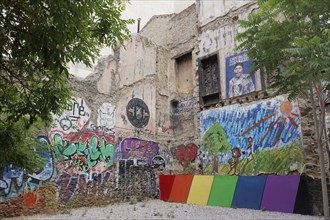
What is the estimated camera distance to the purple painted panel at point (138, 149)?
392 inches

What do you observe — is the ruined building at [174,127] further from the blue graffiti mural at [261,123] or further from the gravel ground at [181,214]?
the gravel ground at [181,214]

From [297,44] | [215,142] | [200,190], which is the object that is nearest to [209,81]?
[215,142]

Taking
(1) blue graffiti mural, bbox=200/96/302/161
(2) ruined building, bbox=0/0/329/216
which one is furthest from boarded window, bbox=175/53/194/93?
(1) blue graffiti mural, bbox=200/96/302/161

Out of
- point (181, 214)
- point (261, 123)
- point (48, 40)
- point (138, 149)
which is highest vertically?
point (261, 123)

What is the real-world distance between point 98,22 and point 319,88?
A: 454 cm

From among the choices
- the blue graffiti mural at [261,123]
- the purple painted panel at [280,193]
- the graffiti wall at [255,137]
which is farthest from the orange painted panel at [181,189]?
the purple painted panel at [280,193]

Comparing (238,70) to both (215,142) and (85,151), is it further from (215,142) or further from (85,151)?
(85,151)

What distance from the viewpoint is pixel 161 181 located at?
35.0 ft

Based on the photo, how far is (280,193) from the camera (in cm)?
736

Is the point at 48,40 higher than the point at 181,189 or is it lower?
higher

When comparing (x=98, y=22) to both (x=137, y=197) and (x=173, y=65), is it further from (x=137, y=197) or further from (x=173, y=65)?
(x=173, y=65)

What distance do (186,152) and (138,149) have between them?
2064mm

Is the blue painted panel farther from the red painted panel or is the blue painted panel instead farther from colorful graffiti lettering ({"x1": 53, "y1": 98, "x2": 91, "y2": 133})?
colorful graffiti lettering ({"x1": 53, "y1": 98, "x2": 91, "y2": 133})

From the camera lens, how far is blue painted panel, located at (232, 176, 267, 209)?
25.4ft
